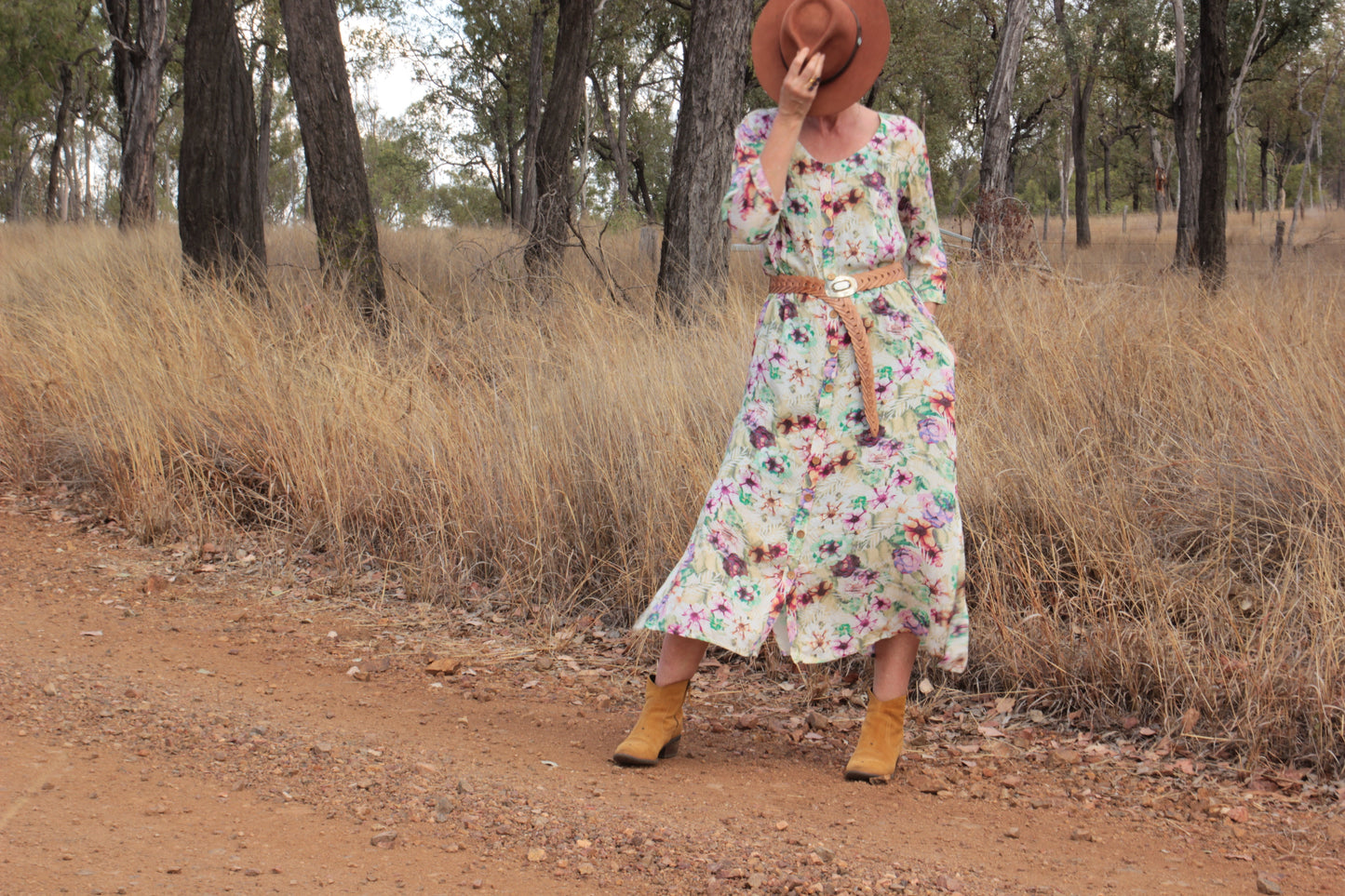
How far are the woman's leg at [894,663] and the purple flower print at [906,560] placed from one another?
0.23 metres

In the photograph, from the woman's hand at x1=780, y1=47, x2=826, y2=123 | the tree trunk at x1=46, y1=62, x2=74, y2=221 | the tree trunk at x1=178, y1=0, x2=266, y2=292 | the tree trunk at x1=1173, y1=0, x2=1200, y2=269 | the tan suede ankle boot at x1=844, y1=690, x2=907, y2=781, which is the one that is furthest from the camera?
the tree trunk at x1=46, y1=62, x2=74, y2=221

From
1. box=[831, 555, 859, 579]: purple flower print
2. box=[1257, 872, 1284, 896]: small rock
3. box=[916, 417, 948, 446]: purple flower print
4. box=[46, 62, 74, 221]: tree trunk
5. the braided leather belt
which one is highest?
box=[46, 62, 74, 221]: tree trunk

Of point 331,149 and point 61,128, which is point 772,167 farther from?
point 61,128

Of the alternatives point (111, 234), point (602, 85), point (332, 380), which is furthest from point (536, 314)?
point (602, 85)

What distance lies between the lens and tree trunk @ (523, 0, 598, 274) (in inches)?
338

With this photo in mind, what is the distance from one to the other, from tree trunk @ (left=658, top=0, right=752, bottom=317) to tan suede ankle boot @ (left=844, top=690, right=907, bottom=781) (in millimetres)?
4633

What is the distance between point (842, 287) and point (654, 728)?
51.6 inches

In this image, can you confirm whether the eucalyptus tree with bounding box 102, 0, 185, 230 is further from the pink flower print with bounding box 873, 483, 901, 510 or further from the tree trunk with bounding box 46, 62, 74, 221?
the pink flower print with bounding box 873, 483, 901, 510

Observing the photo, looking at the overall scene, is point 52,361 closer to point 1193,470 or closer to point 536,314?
point 536,314

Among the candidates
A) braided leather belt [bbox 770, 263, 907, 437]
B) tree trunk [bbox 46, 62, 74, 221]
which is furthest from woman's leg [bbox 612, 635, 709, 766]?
tree trunk [bbox 46, 62, 74, 221]

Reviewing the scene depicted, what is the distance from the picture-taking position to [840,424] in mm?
2918

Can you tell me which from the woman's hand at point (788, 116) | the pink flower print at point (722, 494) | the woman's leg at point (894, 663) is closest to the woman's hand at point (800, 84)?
the woman's hand at point (788, 116)

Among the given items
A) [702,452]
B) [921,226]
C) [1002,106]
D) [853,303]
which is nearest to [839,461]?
[853,303]

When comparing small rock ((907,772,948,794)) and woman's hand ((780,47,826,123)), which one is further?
small rock ((907,772,948,794))
